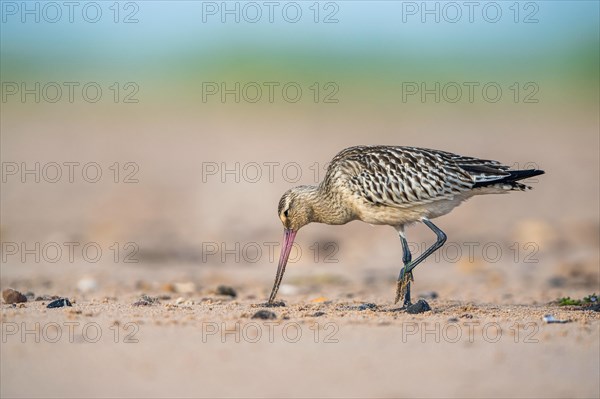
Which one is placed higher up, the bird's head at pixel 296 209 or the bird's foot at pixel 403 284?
the bird's head at pixel 296 209

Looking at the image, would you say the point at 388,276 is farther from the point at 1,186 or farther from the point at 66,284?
the point at 1,186

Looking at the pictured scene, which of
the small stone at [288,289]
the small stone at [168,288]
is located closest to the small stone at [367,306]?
the small stone at [288,289]

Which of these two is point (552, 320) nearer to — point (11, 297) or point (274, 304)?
point (274, 304)

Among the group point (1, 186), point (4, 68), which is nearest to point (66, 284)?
point (1, 186)

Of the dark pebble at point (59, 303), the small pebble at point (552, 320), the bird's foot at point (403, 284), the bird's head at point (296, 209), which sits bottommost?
the small pebble at point (552, 320)

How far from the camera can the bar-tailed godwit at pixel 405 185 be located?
36.1 feet

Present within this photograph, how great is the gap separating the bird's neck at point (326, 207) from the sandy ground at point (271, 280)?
3.49ft

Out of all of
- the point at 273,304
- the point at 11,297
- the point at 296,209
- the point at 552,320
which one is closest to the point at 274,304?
the point at 273,304

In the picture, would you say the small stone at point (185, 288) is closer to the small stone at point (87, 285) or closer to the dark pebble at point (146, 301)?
the dark pebble at point (146, 301)

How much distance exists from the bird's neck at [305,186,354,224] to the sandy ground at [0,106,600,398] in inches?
41.8

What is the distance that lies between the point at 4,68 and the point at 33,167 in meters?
25.7

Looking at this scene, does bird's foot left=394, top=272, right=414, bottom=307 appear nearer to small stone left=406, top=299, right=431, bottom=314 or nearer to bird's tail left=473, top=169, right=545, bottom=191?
small stone left=406, top=299, right=431, bottom=314

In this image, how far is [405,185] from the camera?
11.0 meters

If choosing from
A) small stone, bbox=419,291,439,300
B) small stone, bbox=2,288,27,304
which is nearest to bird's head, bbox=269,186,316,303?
small stone, bbox=419,291,439,300
